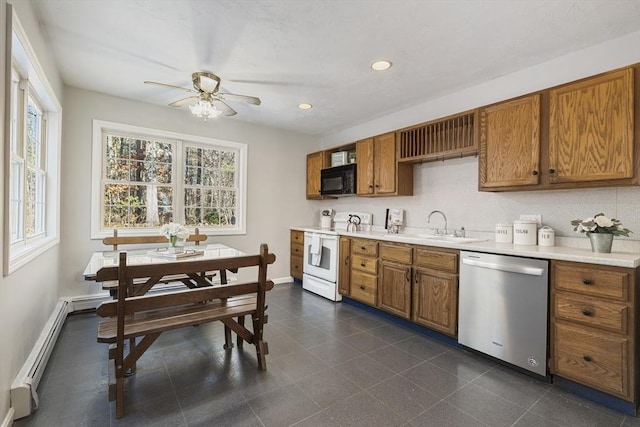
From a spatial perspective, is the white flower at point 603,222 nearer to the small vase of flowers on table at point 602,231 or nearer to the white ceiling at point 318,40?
the small vase of flowers on table at point 602,231

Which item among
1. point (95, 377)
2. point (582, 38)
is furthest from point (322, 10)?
point (95, 377)

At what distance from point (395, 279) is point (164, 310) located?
2216mm

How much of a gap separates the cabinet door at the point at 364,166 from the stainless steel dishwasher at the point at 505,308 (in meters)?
1.72

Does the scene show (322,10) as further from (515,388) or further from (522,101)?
(515,388)

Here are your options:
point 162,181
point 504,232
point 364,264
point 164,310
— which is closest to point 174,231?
point 164,310

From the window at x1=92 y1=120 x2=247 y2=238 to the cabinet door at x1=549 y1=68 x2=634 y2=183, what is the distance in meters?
3.78

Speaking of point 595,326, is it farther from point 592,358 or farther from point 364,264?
point 364,264

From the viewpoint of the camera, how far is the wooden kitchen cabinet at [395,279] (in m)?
3.07

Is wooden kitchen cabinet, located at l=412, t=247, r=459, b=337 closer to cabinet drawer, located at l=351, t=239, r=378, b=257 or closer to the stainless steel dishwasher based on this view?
the stainless steel dishwasher

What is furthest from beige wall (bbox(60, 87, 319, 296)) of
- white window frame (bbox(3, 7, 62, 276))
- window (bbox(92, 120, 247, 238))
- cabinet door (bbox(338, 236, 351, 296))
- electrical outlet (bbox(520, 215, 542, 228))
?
electrical outlet (bbox(520, 215, 542, 228))

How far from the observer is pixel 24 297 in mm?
1961

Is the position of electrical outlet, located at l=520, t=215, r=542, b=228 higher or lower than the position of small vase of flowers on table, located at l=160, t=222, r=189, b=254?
higher

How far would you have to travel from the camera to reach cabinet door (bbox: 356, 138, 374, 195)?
13.1ft

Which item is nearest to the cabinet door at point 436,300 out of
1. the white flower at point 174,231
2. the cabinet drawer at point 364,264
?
the cabinet drawer at point 364,264
